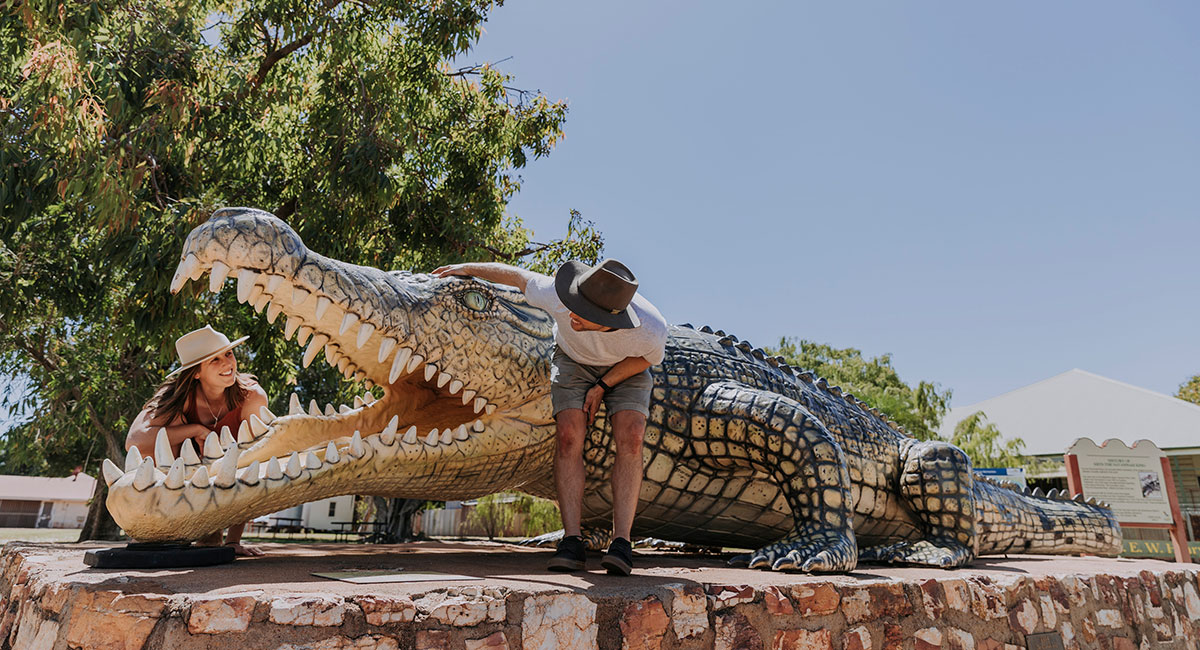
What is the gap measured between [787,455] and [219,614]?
258 cm

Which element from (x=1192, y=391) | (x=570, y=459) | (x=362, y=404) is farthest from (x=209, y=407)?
(x=1192, y=391)

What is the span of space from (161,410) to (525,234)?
356 inches

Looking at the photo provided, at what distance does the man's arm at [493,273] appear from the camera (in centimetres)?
342

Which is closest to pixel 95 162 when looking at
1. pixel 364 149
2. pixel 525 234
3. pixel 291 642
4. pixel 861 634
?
pixel 364 149

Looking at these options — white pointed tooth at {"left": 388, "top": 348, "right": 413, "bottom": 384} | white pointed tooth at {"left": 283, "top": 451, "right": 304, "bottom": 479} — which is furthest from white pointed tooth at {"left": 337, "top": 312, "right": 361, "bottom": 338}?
white pointed tooth at {"left": 283, "top": 451, "right": 304, "bottom": 479}

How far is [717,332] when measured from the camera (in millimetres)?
4469

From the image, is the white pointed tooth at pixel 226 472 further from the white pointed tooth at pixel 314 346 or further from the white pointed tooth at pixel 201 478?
the white pointed tooth at pixel 314 346

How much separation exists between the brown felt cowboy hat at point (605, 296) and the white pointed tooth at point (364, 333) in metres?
0.81

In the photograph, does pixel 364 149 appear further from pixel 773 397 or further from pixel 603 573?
pixel 603 573

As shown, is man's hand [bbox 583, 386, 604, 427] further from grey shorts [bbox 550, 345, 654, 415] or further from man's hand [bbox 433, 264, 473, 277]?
man's hand [bbox 433, 264, 473, 277]

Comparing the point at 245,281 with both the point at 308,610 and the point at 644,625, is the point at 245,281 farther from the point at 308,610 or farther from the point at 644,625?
the point at 644,625

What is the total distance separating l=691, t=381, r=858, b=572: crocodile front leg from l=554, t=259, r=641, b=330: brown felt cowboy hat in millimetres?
1026

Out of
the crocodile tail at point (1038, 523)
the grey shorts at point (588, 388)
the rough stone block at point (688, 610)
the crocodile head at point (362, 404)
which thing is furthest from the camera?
the crocodile tail at point (1038, 523)

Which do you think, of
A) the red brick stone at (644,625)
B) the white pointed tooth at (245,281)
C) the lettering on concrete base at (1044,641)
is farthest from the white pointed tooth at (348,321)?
the lettering on concrete base at (1044,641)
